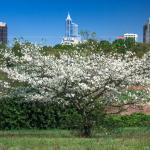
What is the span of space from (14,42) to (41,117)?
9.12 ft

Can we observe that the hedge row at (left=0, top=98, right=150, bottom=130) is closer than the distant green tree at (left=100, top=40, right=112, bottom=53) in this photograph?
Yes

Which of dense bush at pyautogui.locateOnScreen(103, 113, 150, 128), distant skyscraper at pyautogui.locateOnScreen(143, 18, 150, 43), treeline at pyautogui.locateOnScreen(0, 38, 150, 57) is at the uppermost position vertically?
distant skyscraper at pyautogui.locateOnScreen(143, 18, 150, 43)

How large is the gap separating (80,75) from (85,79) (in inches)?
6.9

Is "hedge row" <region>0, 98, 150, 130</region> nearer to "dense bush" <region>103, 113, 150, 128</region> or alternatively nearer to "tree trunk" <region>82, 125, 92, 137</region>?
"dense bush" <region>103, 113, 150, 128</region>

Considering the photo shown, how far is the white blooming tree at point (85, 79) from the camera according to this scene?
15492 mm

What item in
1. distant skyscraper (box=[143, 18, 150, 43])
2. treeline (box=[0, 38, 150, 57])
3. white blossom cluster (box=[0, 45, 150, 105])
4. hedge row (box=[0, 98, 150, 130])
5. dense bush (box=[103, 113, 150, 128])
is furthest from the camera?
distant skyscraper (box=[143, 18, 150, 43])

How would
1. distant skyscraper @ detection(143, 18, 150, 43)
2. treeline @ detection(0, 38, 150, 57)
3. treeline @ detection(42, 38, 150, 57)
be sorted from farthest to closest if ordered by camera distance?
distant skyscraper @ detection(143, 18, 150, 43), treeline @ detection(42, 38, 150, 57), treeline @ detection(0, 38, 150, 57)

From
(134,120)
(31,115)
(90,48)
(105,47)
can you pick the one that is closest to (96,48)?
(90,48)

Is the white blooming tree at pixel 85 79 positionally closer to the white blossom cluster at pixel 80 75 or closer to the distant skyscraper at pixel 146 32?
the white blossom cluster at pixel 80 75

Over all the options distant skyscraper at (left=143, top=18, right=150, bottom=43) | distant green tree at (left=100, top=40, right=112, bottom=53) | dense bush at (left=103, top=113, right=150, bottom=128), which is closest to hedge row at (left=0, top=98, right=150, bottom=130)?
dense bush at (left=103, top=113, right=150, bottom=128)

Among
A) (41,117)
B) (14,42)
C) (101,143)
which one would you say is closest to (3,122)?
(41,117)

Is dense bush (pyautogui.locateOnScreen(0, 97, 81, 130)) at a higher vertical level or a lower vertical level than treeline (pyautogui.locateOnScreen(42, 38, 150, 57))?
lower

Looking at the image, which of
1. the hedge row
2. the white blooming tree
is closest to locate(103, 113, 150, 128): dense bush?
the hedge row

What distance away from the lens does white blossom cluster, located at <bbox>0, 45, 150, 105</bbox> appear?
15484 mm
